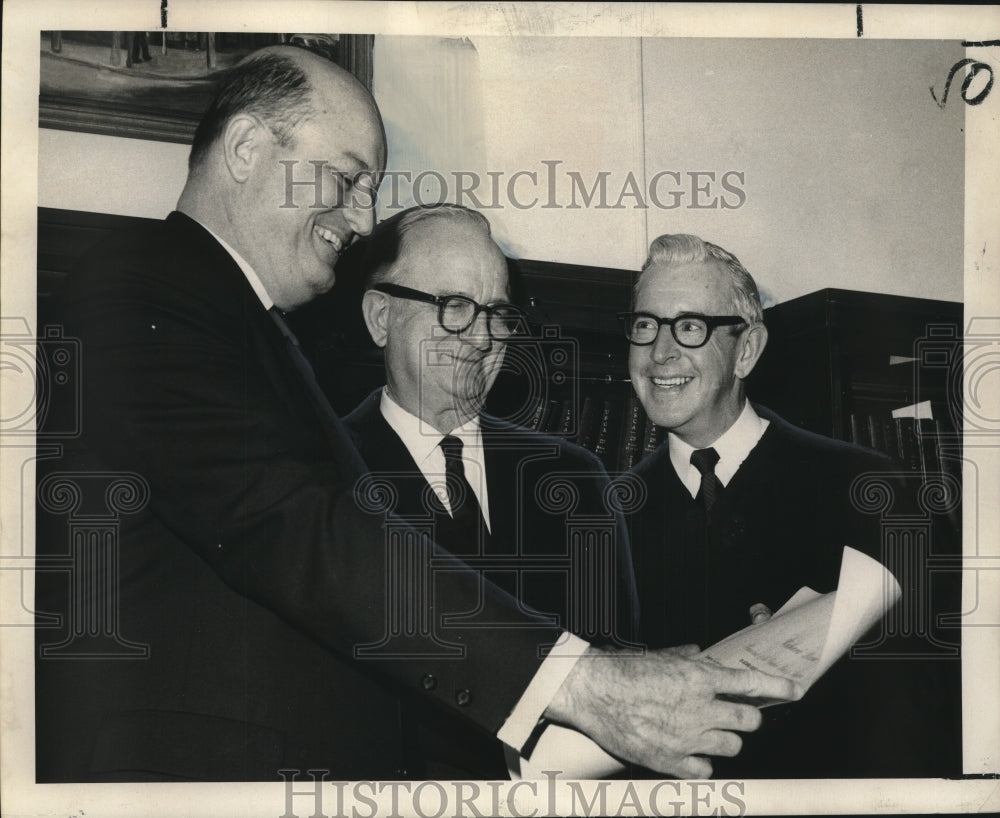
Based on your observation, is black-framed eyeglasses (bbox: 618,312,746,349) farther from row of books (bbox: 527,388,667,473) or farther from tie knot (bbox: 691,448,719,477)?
tie knot (bbox: 691,448,719,477)

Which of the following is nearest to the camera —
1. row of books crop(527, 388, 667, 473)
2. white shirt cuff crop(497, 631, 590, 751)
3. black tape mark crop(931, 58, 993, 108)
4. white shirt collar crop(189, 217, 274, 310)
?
white shirt cuff crop(497, 631, 590, 751)

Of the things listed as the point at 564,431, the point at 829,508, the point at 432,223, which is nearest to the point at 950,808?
the point at 829,508

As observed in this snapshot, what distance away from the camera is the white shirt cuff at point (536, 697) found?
259 centimetres

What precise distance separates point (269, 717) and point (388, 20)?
5.47ft

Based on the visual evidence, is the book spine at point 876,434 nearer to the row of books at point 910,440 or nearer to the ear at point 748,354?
the row of books at point 910,440

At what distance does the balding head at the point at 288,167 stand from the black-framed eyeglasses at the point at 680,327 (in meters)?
0.68

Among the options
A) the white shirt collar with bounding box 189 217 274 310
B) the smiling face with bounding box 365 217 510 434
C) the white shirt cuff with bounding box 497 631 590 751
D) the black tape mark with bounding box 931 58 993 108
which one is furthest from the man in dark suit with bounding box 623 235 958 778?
the white shirt collar with bounding box 189 217 274 310

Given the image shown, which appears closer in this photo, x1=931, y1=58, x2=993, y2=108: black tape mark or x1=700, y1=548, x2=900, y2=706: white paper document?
x1=700, y1=548, x2=900, y2=706: white paper document

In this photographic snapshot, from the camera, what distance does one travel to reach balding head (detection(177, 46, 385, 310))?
273 centimetres

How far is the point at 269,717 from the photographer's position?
264 cm

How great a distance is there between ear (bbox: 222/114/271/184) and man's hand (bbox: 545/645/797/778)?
4.52 feet

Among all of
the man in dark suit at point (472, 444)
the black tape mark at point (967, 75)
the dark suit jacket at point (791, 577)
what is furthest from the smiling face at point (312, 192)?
the black tape mark at point (967, 75)

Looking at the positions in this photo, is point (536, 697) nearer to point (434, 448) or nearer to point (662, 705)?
point (662, 705)

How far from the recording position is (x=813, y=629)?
2.79m
